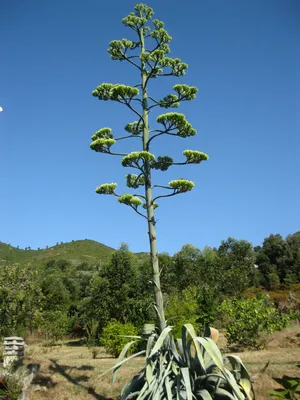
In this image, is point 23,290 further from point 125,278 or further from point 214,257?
point 214,257

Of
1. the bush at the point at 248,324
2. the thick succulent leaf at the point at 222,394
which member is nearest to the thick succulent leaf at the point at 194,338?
the thick succulent leaf at the point at 222,394

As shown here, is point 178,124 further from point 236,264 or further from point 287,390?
point 236,264

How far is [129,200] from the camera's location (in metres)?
6.92

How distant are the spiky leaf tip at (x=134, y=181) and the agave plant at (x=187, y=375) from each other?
10.6 ft

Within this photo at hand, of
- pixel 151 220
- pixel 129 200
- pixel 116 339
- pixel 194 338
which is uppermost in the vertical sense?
pixel 129 200

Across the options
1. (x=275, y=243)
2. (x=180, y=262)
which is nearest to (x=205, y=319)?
(x=180, y=262)

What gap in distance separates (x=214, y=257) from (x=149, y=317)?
1806cm

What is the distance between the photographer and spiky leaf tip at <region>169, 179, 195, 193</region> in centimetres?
668

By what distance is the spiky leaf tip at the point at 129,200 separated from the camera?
6.88m

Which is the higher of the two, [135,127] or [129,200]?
[135,127]

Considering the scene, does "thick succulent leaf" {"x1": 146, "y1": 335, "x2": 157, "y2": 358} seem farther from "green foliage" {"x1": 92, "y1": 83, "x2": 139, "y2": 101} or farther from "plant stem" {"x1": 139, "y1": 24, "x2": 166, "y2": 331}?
"green foliage" {"x1": 92, "y1": 83, "x2": 139, "y2": 101}

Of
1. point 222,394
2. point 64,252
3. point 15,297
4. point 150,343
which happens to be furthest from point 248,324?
point 64,252

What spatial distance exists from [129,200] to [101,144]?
48.7 inches

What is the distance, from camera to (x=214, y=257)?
33562 millimetres
